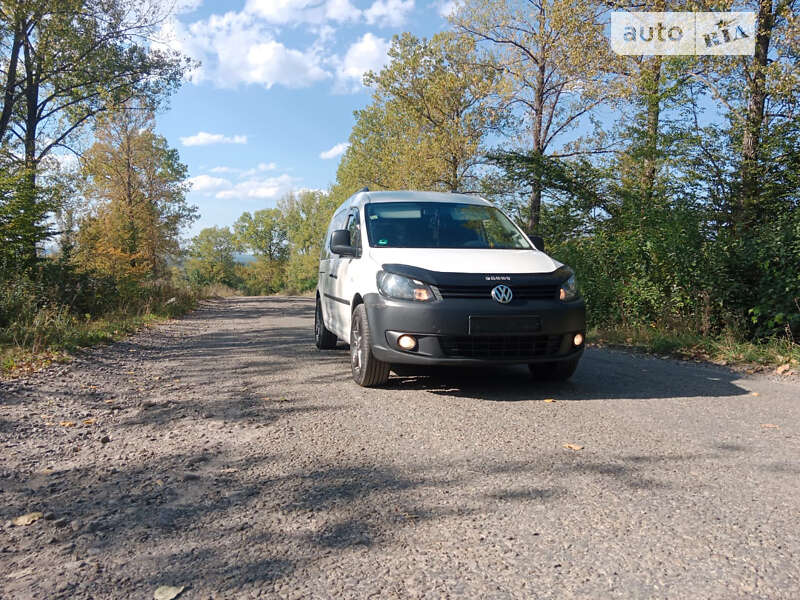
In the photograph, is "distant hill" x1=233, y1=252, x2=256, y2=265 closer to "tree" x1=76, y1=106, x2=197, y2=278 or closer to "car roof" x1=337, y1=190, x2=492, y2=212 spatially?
"tree" x1=76, y1=106, x2=197, y2=278

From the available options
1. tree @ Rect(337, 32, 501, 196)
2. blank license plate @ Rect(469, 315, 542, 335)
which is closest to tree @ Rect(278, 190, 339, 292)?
tree @ Rect(337, 32, 501, 196)

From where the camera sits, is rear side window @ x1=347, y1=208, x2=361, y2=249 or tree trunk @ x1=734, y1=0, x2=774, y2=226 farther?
tree trunk @ x1=734, y1=0, x2=774, y2=226

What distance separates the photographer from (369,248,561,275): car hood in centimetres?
508

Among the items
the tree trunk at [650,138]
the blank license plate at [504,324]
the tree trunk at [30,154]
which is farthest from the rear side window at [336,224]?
the tree trunk at [30,154]

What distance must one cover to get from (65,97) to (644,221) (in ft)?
60.4

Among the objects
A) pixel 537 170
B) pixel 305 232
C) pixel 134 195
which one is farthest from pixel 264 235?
pixel 537 170

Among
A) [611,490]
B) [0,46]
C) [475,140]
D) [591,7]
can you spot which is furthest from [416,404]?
[475,140]

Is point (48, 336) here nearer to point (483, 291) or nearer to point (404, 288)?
point (404, 288)

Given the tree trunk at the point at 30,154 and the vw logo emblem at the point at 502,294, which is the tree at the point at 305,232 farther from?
the vw logo emblem at the point at 502,294

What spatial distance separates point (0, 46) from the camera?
15672 millimetres

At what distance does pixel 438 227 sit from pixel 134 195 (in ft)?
91.0

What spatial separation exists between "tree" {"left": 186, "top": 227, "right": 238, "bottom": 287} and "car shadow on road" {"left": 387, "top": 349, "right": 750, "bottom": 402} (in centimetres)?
6956

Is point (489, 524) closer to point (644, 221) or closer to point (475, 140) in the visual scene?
point (644, 221)

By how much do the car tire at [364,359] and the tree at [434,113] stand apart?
16.1 m
